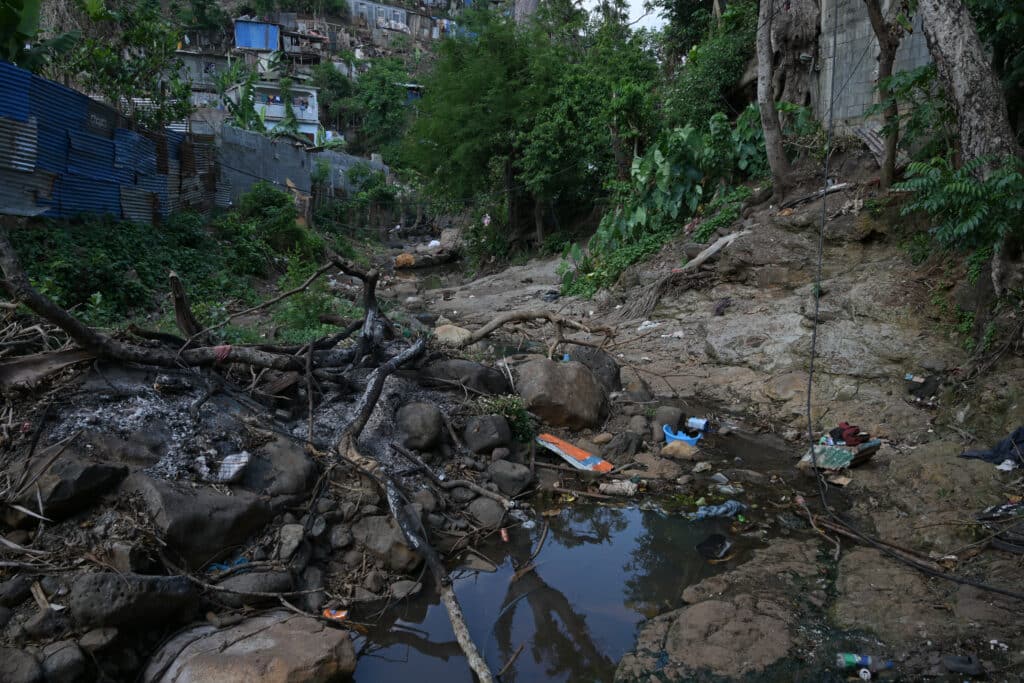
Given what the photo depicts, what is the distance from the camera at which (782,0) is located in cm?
1119

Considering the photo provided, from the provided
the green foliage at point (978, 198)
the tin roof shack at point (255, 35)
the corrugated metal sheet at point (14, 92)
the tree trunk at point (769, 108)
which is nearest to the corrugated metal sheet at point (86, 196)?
the corrugated metal sheet at point (14, 92)

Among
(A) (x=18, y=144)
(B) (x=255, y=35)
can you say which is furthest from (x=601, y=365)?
(B) (x=255, y=35)

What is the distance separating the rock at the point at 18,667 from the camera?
104 inches

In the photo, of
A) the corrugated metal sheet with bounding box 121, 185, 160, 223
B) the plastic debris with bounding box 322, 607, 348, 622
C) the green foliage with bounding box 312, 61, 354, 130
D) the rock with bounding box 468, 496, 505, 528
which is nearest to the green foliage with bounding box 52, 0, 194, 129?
the corrugated metal sheet with bounding box 121, 185, 160, 223

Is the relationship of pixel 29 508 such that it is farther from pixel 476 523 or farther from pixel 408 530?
pixel 476 523

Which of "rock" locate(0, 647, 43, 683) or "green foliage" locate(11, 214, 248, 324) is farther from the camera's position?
"green foliage" locate(11, 214, 248, 324)

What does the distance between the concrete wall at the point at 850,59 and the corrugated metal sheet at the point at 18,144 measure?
11233mm

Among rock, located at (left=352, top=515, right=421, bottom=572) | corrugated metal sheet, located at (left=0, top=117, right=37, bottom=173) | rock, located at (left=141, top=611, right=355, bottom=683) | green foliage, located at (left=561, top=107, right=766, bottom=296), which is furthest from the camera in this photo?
green foliage, located at (left=561, top=107, right=766, bottom=296)

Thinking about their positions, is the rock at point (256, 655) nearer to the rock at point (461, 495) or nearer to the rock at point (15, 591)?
the rock at point (15, 591)

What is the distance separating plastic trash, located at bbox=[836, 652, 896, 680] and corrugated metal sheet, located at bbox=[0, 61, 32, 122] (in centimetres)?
1055

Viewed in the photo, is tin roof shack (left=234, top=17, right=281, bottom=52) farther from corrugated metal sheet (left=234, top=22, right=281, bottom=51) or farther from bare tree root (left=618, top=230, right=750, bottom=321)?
bare tree root (left=618, top=230, right=750, bottom=321)

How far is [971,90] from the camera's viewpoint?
5410mm

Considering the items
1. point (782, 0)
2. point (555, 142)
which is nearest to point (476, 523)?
point (782, 0)

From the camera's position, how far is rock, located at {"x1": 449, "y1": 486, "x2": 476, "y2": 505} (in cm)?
473
